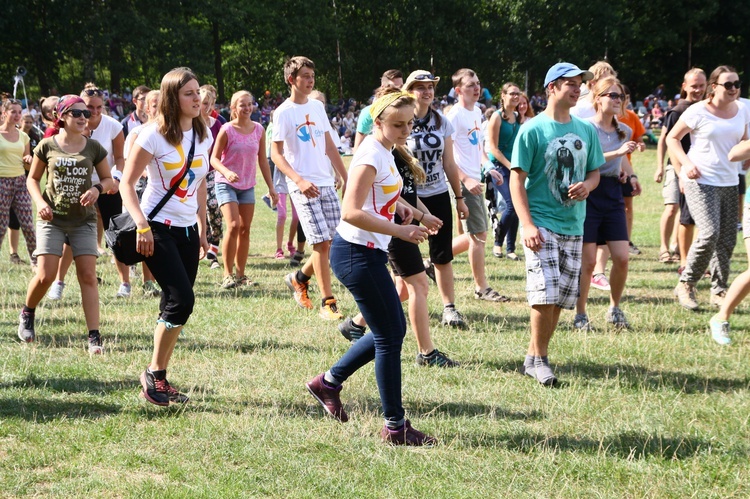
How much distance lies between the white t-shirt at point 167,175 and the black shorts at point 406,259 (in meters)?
1.45

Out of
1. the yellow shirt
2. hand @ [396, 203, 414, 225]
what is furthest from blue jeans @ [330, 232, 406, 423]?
the yellow shirt

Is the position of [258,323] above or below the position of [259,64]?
A: below

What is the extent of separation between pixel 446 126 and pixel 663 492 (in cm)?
386

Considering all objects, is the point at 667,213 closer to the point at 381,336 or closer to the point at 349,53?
the point at 381,336

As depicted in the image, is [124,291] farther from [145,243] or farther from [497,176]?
[497,176]

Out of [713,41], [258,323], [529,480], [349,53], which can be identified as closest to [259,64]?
[349,53]

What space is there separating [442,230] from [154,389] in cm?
274

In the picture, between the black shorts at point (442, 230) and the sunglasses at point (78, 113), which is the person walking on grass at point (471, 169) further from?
the sunglasses at point (78, 113)

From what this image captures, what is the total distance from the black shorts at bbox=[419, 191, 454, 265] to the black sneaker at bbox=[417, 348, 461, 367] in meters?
1.16

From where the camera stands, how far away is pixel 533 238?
5.63m

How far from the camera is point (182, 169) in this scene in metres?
5.30

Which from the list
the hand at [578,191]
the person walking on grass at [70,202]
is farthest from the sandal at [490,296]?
the person walking on grass at [70,202]

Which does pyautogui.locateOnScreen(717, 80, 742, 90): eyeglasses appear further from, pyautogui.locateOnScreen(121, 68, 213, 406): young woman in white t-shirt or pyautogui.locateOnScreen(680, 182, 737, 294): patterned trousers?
pyautogui.locateOnScreen(121, 68, 213, 406): young woman in white t-shirt

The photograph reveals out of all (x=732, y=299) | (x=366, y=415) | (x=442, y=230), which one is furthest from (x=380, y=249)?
(x=732, y=299)
